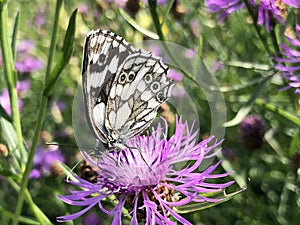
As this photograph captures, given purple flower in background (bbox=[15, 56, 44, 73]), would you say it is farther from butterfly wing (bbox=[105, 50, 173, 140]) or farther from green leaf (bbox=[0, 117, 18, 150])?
butterfly wing (bbox=[105, 50, 173, 140])

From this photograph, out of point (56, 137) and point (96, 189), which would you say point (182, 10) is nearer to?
point (56, 137)

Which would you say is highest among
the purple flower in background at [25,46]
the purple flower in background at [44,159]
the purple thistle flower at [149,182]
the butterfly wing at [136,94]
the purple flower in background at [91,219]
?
the butterfly wing at [136,94]

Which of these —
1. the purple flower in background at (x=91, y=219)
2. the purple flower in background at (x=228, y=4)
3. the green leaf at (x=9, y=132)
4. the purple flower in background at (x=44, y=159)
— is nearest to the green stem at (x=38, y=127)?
the green leaf at (x=9, y=132)

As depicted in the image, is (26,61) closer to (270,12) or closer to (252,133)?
(252,133)

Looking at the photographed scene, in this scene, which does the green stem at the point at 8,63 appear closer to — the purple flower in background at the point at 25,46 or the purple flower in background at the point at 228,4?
the purple flower in background at the point at 228,4

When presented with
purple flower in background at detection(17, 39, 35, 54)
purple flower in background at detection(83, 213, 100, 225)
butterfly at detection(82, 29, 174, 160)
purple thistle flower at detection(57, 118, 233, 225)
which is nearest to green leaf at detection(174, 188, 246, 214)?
purple thistle flower at detection(57, 118, 233, 225)

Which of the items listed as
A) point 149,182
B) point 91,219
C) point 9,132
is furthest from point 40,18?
point 149,182
